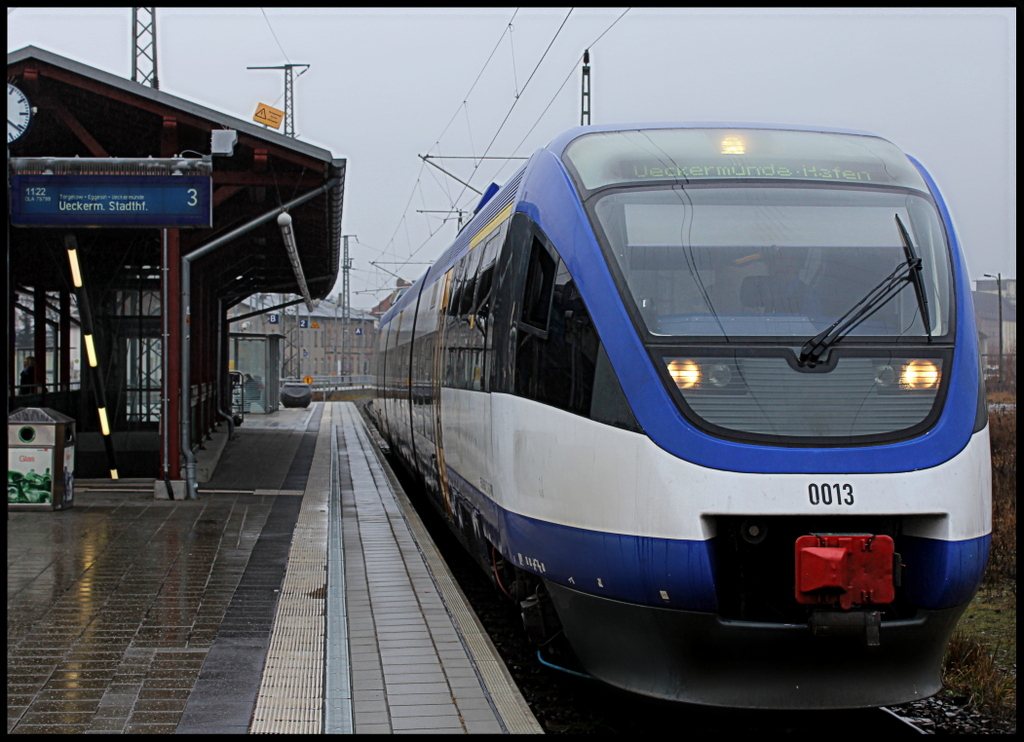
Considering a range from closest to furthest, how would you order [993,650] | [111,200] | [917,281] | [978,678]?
[917,281] → [978,678] → [993,650] → [111,200]

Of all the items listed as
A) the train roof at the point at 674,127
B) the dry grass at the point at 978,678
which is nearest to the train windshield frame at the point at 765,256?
the train roof at the point at 674,127

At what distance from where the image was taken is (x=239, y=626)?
6.74 m

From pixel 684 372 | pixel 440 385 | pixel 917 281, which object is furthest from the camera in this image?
pixel 440 385

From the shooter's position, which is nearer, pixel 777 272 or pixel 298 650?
pixel 777 272

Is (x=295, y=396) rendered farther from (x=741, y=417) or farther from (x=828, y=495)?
(x=828, y=495)

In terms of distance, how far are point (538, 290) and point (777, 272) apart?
1260mm

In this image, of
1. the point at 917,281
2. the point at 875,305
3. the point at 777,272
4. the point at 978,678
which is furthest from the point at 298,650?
the point at 978,678

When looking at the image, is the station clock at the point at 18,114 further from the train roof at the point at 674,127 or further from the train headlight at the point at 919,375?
the train headlight at the point at 919,375

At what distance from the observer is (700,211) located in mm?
5500

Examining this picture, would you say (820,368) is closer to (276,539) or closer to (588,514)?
(588,514)

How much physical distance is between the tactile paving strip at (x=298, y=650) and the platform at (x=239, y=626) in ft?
0.05

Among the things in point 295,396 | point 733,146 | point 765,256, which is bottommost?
point 295,396

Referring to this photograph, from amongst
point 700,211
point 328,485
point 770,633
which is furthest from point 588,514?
point 328,485

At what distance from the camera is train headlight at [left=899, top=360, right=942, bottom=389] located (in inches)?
198
